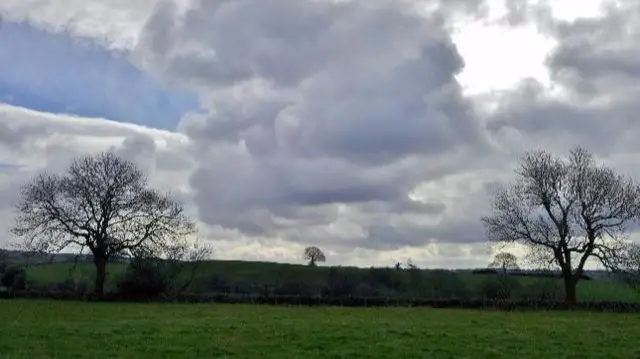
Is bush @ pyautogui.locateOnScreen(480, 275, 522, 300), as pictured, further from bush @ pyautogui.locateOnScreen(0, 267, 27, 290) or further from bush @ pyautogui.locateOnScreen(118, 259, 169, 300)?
bush @ pyautogui.locateOnScreen(0, 267, 27, 290)

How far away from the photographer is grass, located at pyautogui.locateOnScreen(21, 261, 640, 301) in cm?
5922

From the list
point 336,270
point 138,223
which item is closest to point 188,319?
point 138,223

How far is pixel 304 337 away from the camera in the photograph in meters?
27.9

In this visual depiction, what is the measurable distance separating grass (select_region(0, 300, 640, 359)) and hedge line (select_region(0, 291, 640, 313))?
10658 millimetres

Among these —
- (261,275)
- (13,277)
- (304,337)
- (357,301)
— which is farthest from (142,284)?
(304,337)

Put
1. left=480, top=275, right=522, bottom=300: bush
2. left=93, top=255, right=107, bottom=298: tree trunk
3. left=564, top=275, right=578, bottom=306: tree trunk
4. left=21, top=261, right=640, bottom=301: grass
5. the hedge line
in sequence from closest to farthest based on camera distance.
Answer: the hedge line, left=564, top=275, right=578, bottom=306: tree trunk, left=93, top=255, right=107, bottom=298: tree trunk, left=21, top=261, right=640, bottom=301: grass, left=480, top=275, right=522, bottom=300: bush

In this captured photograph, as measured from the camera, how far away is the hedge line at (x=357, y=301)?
159 ft

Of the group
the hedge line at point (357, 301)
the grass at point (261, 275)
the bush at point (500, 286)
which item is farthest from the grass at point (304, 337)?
the bush at point (500, 286)

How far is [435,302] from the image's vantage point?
49469 mm

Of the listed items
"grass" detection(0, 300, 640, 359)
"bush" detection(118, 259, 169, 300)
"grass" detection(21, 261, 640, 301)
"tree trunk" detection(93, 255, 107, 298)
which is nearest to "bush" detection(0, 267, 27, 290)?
"grass" detection(21, 261, 640, 301)

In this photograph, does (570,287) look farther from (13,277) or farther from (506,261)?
(13,277)

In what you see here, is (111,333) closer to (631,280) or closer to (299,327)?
(299,327)

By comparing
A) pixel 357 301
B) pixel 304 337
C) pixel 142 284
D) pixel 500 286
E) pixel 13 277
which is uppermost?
pixel 500 286

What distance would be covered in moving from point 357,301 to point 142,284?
51.9 feet
